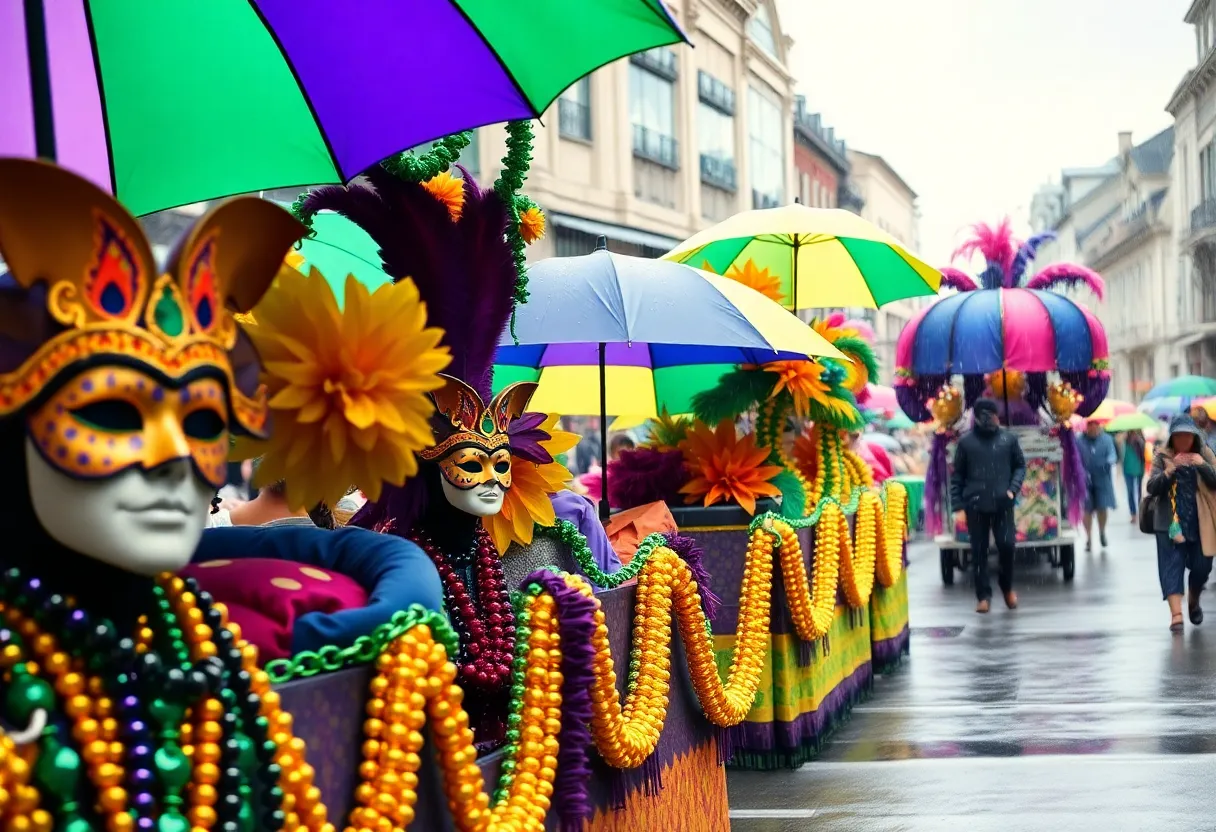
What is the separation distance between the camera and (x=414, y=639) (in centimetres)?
275

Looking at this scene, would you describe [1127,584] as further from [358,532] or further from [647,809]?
[358,532]

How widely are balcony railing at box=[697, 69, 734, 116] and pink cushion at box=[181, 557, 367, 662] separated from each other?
108 feet

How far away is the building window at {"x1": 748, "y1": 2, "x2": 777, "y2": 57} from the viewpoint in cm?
4062

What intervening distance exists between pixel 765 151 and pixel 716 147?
5.75 m

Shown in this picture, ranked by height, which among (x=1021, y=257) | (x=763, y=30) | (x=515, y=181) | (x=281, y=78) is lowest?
(x=515, y=181)

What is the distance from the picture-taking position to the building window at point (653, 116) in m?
30.8

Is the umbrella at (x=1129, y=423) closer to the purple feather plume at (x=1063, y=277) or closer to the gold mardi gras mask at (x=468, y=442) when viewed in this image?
the purple feather plume at (x=1063, y=277)

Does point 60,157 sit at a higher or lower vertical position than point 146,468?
higher

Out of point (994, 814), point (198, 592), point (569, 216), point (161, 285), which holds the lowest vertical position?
point (994, 814)

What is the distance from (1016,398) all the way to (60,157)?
548 inches

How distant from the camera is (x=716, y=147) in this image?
36.7 metres

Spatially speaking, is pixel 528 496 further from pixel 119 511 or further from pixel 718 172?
pixel 718 172

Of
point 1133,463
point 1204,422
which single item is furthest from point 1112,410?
point 1204,422

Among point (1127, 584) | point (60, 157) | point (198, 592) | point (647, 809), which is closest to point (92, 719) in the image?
point (198, 592)
